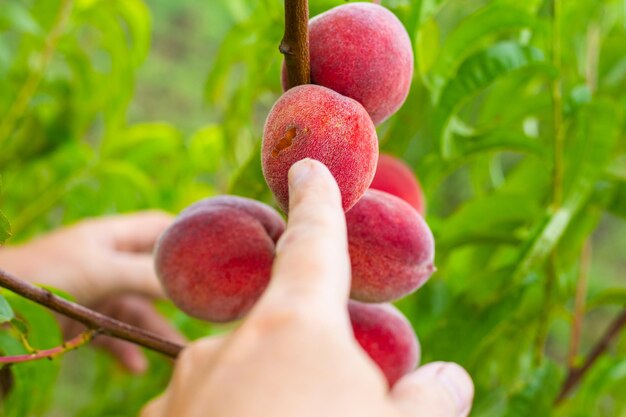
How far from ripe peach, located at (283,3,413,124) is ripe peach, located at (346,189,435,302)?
71 mm

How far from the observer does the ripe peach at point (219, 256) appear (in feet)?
1.73

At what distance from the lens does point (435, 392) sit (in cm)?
33

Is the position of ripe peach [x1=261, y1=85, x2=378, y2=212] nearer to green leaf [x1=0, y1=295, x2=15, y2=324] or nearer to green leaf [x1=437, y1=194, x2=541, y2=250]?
green leaf [x1=0, y1=295, x2=15, y2=324]

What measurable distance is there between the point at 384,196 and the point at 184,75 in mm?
2328

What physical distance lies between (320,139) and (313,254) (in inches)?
4.9

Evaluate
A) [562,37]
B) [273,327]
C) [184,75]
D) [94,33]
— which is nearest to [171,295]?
[273,327]

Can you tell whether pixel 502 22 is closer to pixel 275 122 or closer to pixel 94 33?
pixel 275 122

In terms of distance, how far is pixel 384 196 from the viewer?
50 cm

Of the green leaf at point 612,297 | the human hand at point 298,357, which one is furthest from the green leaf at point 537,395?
the human hand at point 298,357

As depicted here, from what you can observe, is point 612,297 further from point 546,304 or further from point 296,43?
point 296,43

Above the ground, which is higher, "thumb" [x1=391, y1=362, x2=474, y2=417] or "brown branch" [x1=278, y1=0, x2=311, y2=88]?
"brown branch" [x1=278, y1=0, x2=311, y2=88]

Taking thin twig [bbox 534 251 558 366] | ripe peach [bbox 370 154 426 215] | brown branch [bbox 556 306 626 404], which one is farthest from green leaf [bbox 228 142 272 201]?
brown branch [bbox 556 306 626 404]

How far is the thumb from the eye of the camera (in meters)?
0.31

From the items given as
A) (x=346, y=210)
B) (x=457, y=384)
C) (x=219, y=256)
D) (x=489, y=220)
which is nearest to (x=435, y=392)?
(x=457, y=384)
